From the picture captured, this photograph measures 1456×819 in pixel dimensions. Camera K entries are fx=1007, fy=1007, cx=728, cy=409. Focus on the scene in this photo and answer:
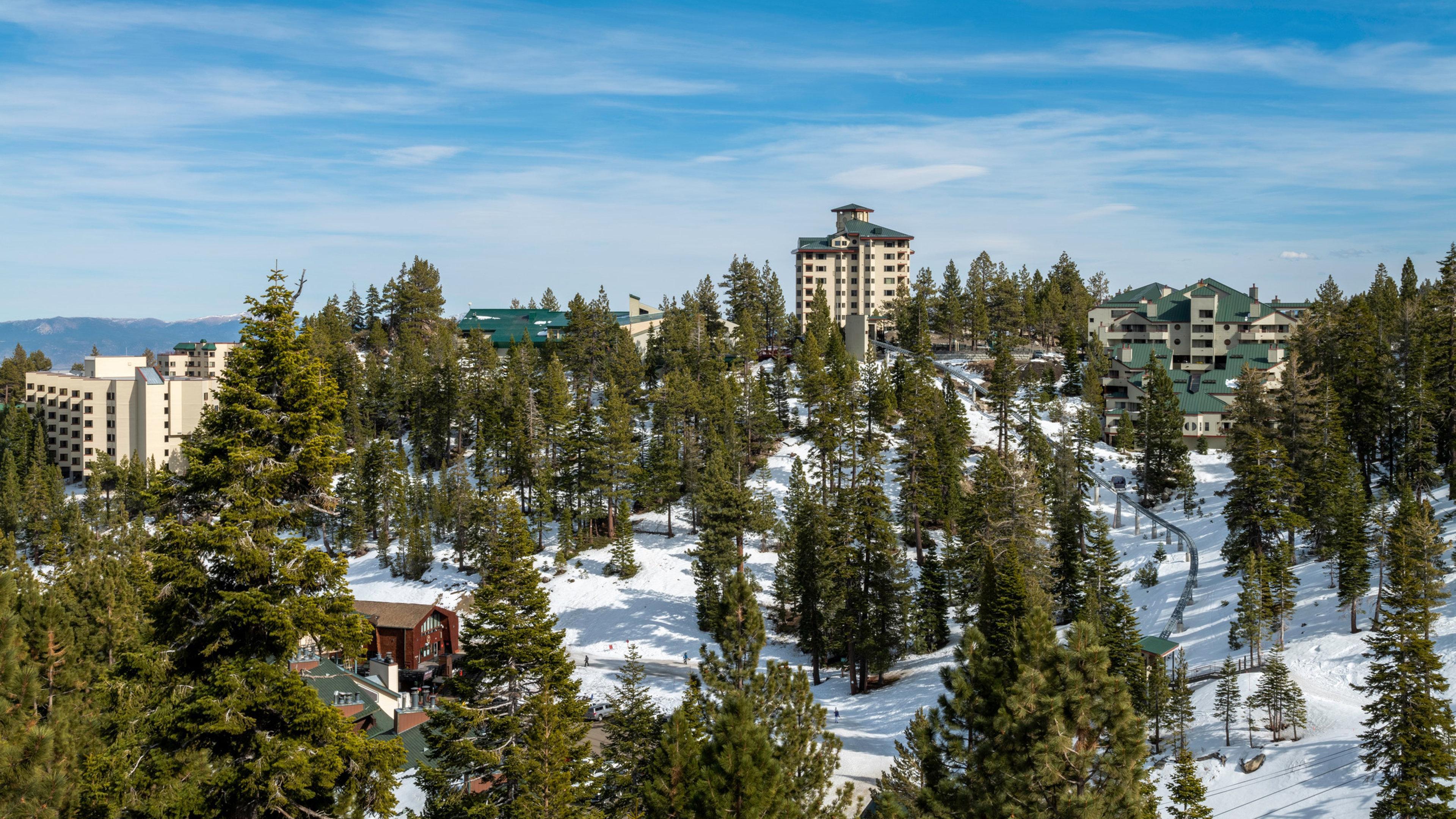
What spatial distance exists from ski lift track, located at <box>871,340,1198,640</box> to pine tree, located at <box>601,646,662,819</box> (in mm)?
26772

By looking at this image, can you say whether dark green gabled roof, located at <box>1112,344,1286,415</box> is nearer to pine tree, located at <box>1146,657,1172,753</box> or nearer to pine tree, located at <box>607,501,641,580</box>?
pine tree, located at <box>607,501,641,580</box>

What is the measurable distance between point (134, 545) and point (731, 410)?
44.0m

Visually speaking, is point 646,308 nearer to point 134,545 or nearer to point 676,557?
point 676,557

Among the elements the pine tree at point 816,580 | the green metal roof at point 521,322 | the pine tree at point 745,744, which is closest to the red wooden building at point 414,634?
the pine tree at point 816,580

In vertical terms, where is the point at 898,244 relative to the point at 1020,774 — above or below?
above

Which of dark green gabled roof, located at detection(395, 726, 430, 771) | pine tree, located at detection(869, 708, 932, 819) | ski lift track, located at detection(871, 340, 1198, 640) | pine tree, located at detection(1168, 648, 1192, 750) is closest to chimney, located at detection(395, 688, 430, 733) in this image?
dark green gabled roof, located at detection(395, 726, 430, 771)

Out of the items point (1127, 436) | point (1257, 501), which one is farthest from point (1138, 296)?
point (1257, 501)

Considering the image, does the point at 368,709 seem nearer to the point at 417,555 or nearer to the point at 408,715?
the point at 408,715

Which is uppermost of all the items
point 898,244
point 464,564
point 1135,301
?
point 898,244

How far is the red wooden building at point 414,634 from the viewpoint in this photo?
6384cm

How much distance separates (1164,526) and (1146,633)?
68.0 ft

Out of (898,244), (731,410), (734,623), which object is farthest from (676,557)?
(898,244)

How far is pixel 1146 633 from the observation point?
174 ft

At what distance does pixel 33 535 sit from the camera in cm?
8744
